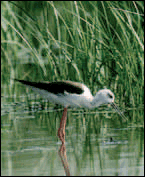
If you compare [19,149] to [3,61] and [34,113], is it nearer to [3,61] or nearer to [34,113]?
[34,113]

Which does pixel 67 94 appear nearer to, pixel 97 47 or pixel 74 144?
pixel 74 144

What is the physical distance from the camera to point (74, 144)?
240 inches

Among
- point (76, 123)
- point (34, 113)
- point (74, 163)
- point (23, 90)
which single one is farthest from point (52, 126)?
point (23, 90)

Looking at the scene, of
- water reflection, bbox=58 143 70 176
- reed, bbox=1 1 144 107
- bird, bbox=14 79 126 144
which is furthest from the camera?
reed, bbox=1 1 144 107

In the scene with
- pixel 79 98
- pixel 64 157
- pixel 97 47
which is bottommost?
pixel 64 157

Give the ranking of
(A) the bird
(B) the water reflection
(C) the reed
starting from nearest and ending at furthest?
1. (B) the water reflection
2. (A) the bird
3. (C) the reed

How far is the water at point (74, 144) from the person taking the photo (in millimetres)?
4977

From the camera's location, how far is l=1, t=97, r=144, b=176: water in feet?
16.3

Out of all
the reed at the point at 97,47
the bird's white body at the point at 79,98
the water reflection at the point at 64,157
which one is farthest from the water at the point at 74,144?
the reed at the point at 97,47

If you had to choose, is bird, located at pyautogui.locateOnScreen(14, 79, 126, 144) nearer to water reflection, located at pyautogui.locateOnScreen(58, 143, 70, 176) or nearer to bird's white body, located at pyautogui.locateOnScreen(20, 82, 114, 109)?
bird's white body, located at pyautogui.locateOnScreen(20, 82, 114, 109)

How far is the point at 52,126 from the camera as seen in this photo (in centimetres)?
739

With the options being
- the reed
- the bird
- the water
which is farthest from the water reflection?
the reed

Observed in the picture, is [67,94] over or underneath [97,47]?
underneath

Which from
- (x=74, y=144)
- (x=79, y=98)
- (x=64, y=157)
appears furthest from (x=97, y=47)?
(x=64, y=157)
